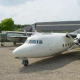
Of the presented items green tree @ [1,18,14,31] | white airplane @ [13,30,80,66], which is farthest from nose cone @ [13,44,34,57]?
green tree @ [1,18,14,31]

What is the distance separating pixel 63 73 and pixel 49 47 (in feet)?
13.1

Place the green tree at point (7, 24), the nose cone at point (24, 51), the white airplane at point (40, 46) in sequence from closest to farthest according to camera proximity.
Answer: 1. the nose cone at point (24, 51)
2. the white airplane at point (40, 46)
3. the green tree at point (7, 24)

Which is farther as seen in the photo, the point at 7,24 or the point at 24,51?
the point at 7,24

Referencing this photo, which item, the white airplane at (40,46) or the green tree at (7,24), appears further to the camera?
the green tree at (7,24)

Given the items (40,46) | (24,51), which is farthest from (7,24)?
(24,51)

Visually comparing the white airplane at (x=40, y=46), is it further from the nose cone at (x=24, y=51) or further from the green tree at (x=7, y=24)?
the green tree at (x=7, y=24)

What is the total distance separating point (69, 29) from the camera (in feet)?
197

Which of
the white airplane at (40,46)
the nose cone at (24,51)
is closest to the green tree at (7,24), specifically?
the white airplane at (40,46)

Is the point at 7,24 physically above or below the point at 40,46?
above

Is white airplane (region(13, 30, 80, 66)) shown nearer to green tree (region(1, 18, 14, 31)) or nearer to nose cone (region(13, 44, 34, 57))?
nose cone (region(13, 44, 34, 57))

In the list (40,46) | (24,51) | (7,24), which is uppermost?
(7,24)

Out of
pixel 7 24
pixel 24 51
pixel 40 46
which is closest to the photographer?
pixel 24 51

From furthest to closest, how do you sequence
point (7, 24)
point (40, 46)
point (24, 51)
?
point (7, 24)
point (40, 46)
point (24, 51)

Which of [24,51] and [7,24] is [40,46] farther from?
[7,24]
